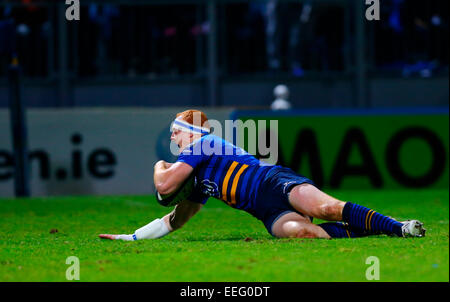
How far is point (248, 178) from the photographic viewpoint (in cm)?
802

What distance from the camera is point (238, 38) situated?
21.1 meters

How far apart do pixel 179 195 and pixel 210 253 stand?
82 cm

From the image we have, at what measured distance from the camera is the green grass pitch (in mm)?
6203

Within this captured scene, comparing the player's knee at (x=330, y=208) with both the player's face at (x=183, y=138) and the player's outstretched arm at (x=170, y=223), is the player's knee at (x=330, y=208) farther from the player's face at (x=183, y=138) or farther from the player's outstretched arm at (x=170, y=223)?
the player's face at (x=183, y=138)

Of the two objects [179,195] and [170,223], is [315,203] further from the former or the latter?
[170,223]

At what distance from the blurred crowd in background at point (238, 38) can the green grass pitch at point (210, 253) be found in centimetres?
982

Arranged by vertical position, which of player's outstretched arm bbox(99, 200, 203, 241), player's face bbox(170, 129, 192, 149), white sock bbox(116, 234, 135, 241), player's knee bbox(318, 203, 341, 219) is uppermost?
player's face bbox(170, 129, 192, 149)

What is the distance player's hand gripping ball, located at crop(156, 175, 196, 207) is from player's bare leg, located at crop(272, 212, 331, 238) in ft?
2.55

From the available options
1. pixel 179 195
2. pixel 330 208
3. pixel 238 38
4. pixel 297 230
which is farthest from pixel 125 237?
Result: pixel 238 38

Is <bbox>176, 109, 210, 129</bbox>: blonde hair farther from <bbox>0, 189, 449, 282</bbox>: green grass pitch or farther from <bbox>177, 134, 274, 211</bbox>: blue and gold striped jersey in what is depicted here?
<bbox>0, 189, 449, 282</bbox>: green grass pitch

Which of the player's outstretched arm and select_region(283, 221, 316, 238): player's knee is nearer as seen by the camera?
select_region(283, 221, 316, 238): player's knee

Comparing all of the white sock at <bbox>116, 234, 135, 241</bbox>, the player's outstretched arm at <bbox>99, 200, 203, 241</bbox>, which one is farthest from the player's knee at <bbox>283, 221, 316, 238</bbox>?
the white sock at <bbox>116, 234, 135, 241</bbox>

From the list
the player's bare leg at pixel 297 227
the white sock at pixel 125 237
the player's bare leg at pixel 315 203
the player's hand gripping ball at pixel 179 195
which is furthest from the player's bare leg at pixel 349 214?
the white sock at pixel 125 237
